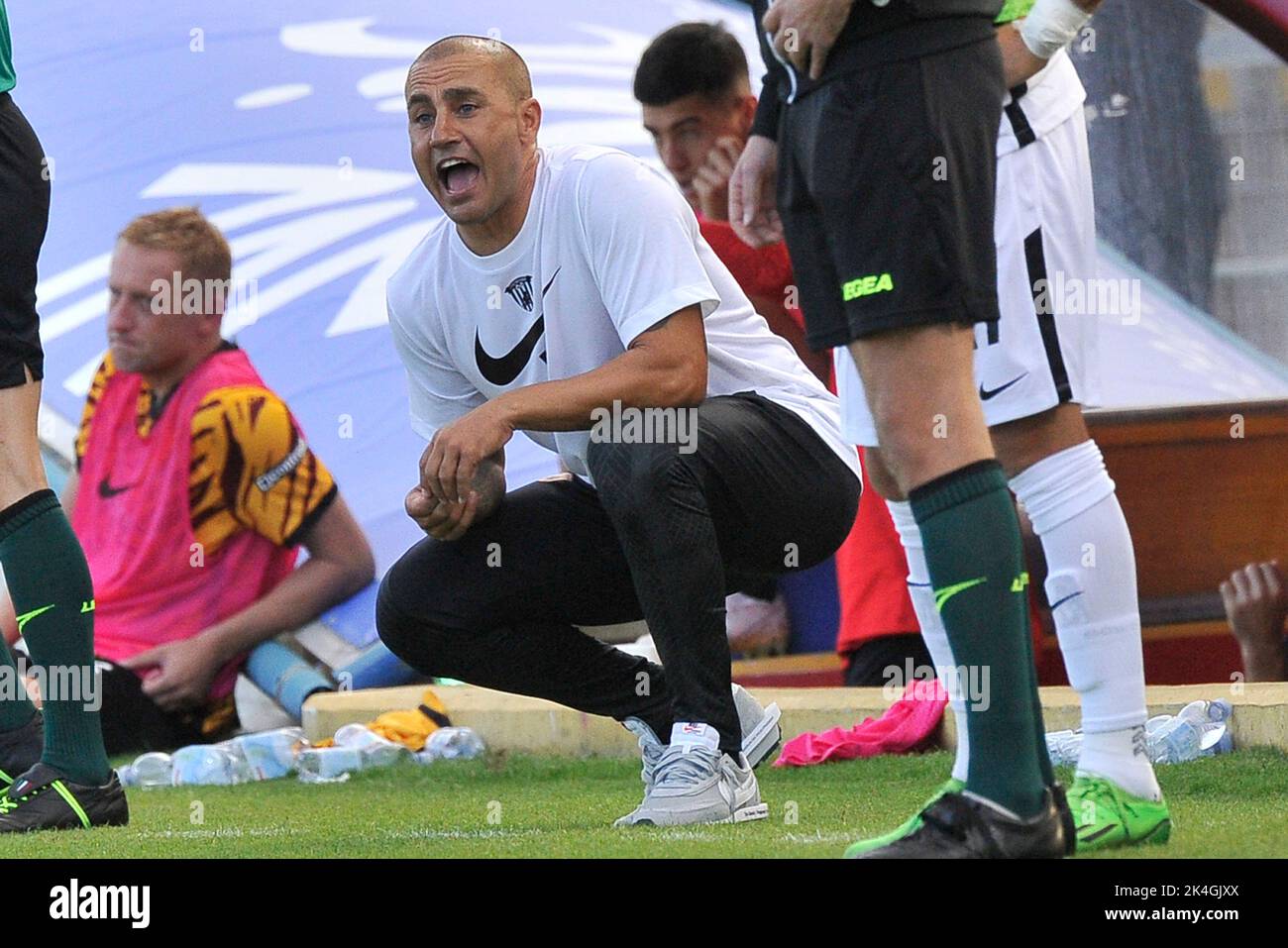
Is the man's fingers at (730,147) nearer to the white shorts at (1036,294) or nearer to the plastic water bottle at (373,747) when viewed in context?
the plastic water bottle at (373,747)

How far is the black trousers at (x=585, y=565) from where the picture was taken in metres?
3.05

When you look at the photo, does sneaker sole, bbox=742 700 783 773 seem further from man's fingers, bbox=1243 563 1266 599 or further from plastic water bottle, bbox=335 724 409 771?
man's fingers, bbox=1243 563 1266 599

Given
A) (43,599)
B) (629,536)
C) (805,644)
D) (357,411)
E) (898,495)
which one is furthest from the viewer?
(357,411)

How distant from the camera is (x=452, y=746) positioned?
432 centimetres

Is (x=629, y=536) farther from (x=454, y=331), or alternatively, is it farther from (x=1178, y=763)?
(x=1178, y=763)

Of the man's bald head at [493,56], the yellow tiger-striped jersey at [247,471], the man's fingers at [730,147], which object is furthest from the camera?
the yellow tiger-striped jersey at [247,471]

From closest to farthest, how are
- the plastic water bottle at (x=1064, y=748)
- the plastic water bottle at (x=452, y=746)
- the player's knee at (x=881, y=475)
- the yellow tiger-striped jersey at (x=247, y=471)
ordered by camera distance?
the player's knee at (x=881, y=475)
the plastic water bottle at (x=1064, y=748)
the plastic water bottle at (x=452, y=746)
the yellow tiger-striped jersey at (x=247, y=471)

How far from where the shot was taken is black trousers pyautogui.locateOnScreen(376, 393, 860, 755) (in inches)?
120

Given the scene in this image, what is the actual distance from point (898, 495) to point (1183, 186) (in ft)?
8.81

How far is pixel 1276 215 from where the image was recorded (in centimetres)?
479

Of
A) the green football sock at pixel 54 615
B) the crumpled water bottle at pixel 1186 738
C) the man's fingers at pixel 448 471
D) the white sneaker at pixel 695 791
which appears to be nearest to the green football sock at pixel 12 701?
the green football sock at pixel 54 615

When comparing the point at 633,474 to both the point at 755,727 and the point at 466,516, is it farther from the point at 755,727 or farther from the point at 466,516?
the point at 755,727

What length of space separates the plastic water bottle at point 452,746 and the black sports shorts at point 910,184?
7.86 feet

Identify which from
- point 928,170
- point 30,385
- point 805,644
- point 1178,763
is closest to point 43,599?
point 30,385
